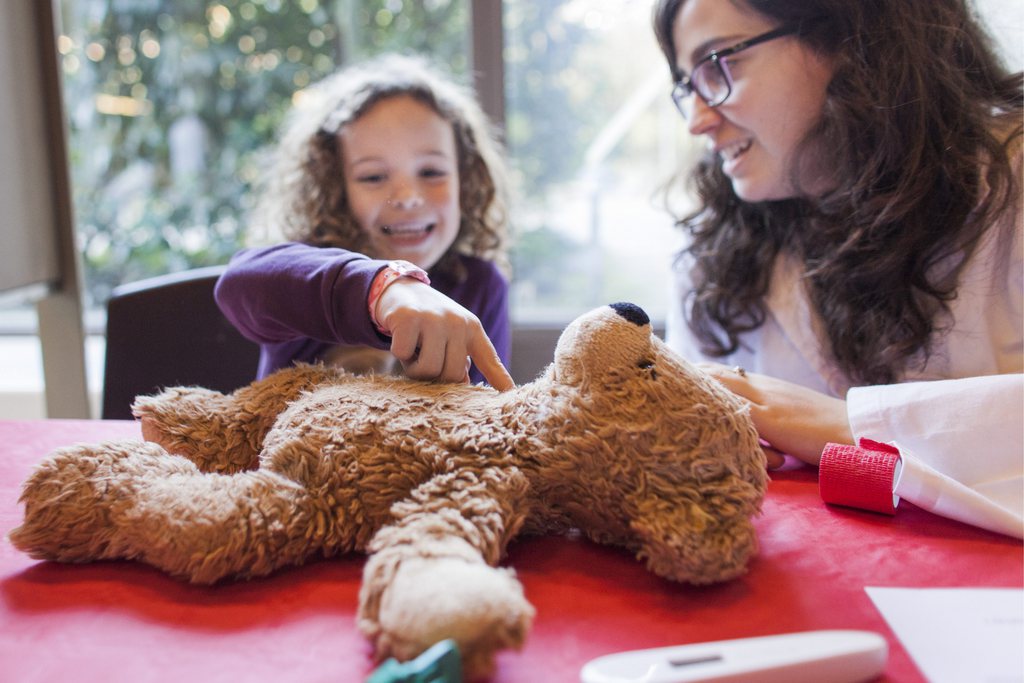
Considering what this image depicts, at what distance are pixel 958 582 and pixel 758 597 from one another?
0.14m

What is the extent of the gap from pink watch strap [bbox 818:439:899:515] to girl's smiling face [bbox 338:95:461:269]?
0.53 metres

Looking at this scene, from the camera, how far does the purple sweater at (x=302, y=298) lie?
0.64m

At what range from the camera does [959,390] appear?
2.00 feet

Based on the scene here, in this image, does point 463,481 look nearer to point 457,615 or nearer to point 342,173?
point 457,615

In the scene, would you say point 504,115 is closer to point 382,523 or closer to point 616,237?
point 616,237

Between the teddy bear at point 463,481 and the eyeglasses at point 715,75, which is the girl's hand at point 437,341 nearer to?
the teddy bear at point 463,481

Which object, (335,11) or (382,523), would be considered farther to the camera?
(335,11)

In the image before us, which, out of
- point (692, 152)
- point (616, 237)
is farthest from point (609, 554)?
point (616, 237)

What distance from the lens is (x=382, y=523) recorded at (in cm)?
45

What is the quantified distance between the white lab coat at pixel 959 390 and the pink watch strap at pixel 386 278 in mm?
239

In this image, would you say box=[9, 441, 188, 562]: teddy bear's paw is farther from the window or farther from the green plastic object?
the window

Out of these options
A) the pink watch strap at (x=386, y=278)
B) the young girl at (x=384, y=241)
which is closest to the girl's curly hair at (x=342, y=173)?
the young girl at (x=384, y=241)

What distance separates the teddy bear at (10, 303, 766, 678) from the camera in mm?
425

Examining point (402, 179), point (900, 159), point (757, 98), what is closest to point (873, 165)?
point (900, 159)
